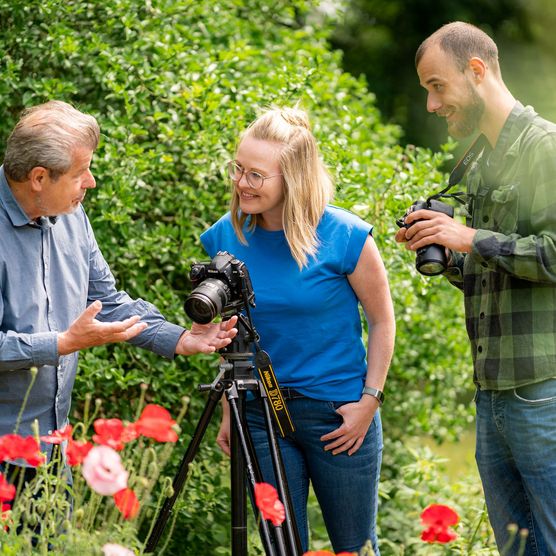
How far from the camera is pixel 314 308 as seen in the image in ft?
9.48

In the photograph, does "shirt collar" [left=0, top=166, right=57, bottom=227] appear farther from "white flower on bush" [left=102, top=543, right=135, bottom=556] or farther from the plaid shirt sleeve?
the plaid shirt sleeve

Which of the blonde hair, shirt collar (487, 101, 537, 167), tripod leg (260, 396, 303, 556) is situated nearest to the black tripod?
tripod leg (260, 396, 303, 556)

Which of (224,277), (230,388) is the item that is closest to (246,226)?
(224,277)

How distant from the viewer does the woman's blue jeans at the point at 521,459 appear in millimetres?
2621

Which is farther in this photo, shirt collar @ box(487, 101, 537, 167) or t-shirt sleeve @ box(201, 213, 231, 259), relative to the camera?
t-shirt sleeve @ box(201, 213, 231, 259)

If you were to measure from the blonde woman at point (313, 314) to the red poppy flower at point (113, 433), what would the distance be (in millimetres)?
822

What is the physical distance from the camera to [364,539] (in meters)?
2.99

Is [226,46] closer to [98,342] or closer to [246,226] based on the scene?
[246,226]

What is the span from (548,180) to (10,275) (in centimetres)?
147

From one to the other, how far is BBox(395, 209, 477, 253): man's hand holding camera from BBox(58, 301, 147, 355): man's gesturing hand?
0.83 metres

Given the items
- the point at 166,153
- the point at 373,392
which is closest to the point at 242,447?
the point at 373,392

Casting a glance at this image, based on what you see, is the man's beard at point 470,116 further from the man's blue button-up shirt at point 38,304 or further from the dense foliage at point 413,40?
the dense foliage at point 413,40

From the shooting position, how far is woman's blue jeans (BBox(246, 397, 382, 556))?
2926 mm

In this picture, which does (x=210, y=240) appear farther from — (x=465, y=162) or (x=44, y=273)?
(x=465, y=162)
